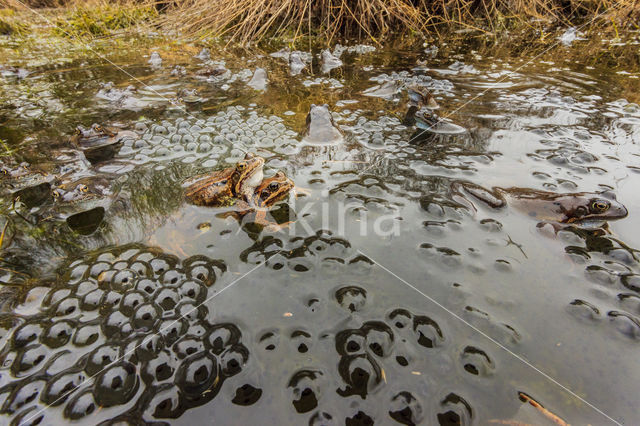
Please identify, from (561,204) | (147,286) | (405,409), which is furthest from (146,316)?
(561,204)

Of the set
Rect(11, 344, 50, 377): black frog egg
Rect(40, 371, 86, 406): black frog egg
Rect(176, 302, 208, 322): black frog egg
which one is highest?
Rect(176, 302, 208, 322): black frog egg

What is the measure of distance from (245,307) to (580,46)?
374 inches

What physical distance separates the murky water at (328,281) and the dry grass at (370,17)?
5.01 metres

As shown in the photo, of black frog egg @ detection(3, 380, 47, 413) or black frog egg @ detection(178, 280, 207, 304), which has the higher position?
black frog egg @ detection(178, 280, 207, 304)

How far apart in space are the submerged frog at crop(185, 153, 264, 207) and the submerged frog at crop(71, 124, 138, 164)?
1519 mm

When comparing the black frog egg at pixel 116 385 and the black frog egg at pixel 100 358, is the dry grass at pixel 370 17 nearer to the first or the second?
the black frog egg at pixel 100 358

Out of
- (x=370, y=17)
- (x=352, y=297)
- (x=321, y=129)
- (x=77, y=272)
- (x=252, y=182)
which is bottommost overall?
(x=352, y=297)

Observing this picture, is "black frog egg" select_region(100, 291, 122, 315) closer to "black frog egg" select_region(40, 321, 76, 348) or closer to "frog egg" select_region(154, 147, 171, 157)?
"black frog egg" select_region(40, 321, 76, 348)

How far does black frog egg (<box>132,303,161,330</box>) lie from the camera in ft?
6.02

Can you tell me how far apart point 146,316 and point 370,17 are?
834 cm

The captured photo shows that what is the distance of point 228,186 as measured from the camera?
9.00 feet

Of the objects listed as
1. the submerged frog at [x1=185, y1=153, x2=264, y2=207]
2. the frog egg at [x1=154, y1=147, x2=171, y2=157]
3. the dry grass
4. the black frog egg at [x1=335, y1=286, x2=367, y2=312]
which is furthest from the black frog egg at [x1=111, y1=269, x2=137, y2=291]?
the dry grass

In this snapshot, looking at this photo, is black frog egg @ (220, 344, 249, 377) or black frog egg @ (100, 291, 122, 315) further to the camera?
black frog egg @ (100, 291, 122, 315)

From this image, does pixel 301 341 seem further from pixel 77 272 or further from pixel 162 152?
pixel 162 152
